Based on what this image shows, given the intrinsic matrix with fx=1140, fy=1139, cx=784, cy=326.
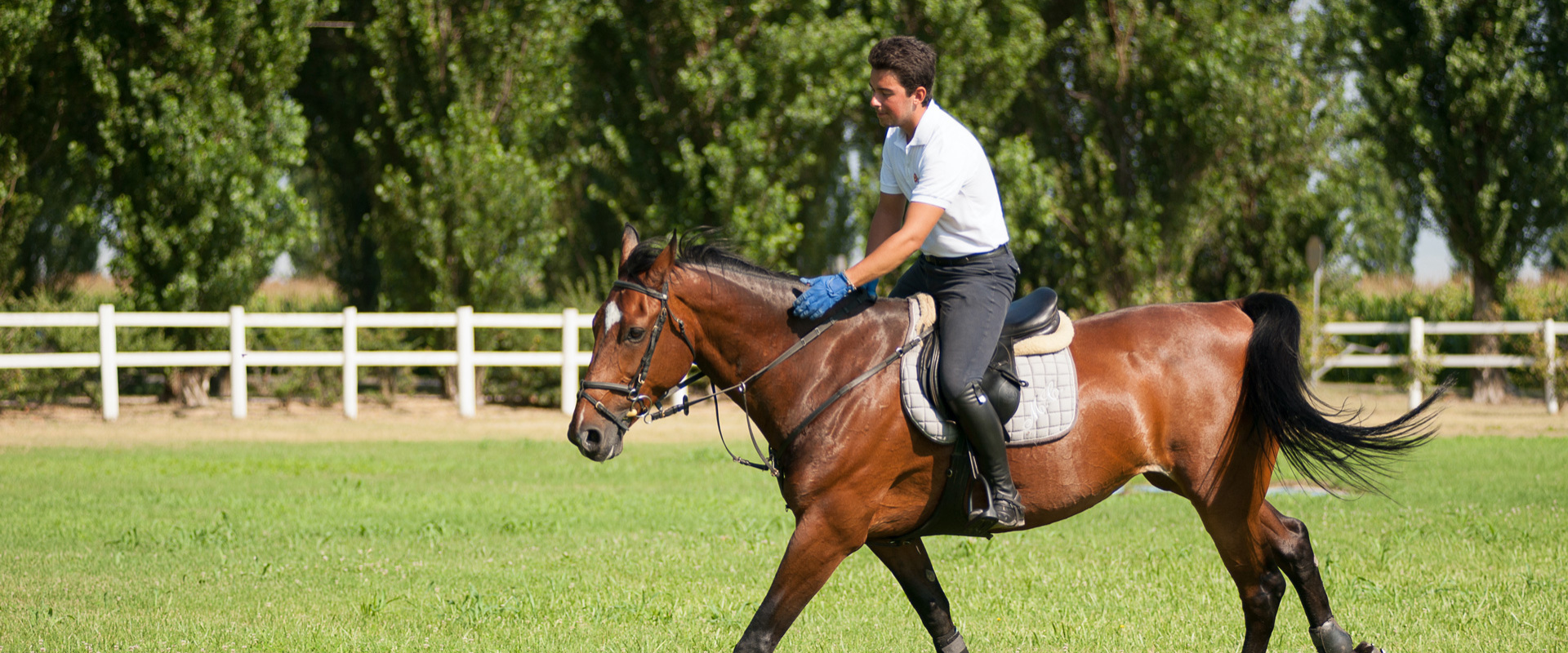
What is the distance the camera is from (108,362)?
1662 centimetres

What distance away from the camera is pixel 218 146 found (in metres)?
18.5

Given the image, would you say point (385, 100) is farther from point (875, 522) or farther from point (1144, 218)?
point (875, 522)

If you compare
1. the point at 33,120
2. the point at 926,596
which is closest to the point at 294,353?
the point at 33,120

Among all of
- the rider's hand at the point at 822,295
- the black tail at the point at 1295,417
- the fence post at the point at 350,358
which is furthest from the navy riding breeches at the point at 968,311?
the fence post at the point at 350,358

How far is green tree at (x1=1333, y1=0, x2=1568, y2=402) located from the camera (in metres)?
22.1

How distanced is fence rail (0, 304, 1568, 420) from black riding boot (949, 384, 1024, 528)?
46.9 feet

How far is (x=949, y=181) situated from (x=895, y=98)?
41 cm

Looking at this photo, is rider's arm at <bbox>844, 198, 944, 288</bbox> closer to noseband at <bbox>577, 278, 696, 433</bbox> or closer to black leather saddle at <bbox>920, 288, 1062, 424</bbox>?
black leather saddle at <bbox>920, 288, 1062, 424</bbox>

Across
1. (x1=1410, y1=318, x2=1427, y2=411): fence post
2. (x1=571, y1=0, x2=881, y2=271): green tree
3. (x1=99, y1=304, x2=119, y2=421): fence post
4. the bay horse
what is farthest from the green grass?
(x1=571, y1=0, x2=881, y2=271): green tree

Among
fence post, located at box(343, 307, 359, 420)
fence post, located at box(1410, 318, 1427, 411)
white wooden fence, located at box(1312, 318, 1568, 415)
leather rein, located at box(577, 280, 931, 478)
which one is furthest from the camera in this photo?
fence post, located at box(1410, 318, 1427, 411)

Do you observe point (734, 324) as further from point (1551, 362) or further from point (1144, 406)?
point (1551, 362)

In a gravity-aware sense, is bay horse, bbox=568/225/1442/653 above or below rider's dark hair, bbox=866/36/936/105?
below

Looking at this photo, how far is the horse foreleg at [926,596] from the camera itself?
4.81m

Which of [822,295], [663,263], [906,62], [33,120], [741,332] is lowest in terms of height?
[741,332]
